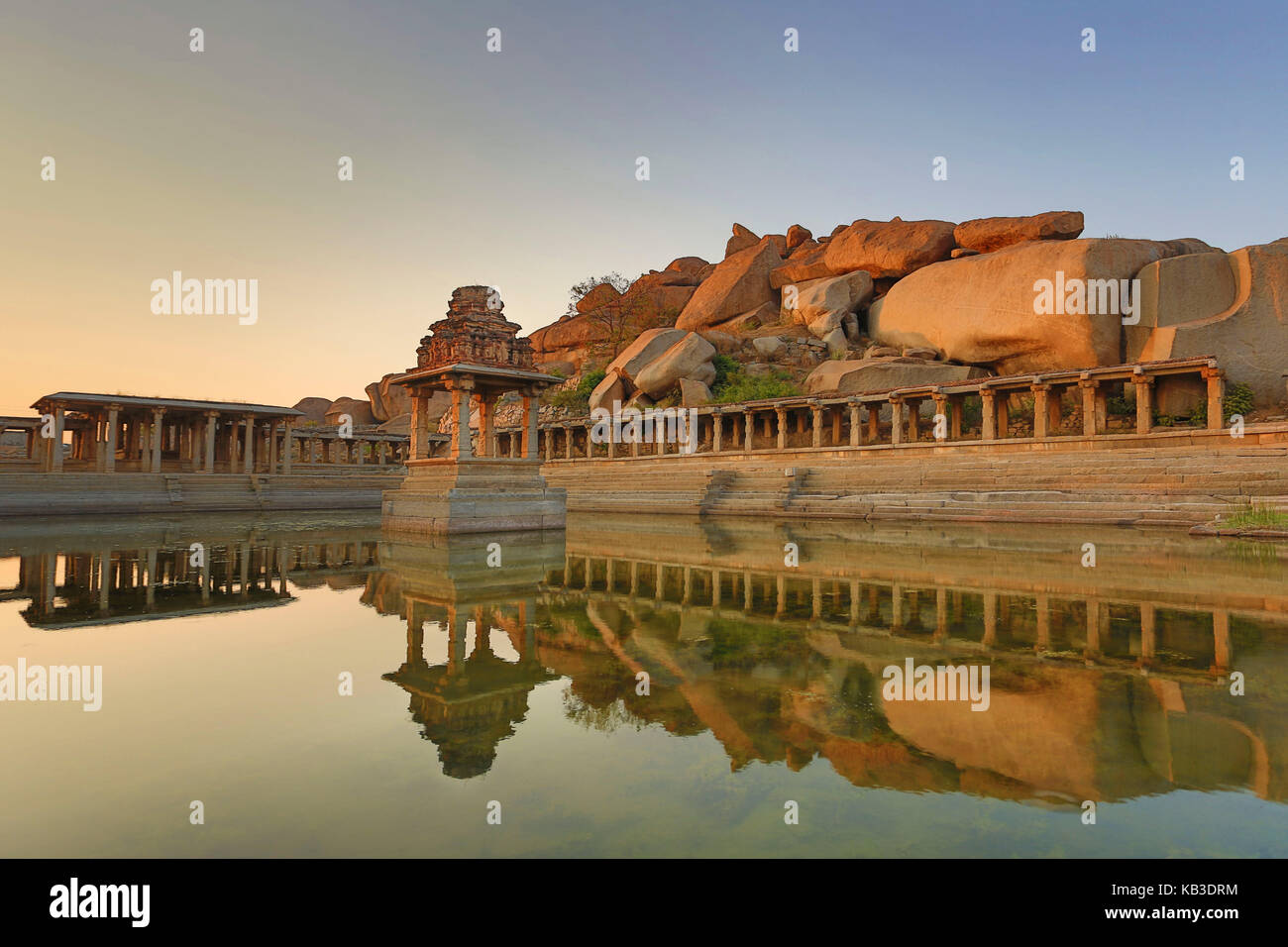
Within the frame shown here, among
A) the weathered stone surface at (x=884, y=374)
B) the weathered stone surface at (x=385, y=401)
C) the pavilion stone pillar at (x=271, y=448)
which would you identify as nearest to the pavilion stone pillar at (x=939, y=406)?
the weathered stone surface at (x=884, y=374)

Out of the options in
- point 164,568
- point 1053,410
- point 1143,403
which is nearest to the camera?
point 164,568

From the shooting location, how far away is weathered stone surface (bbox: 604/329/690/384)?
39.2 m

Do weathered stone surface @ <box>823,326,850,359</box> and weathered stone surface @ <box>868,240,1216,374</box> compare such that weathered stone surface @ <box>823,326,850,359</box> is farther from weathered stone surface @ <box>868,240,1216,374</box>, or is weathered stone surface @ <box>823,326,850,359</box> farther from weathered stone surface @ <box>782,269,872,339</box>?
weathered stone surface @ <box>868,240,1216,374</box>

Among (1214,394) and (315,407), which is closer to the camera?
(1214,394)

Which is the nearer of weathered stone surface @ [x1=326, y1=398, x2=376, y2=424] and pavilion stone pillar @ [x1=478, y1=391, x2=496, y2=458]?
pavilion stone pillar @ [x1=478, y1=391, x2=496, y2=458]

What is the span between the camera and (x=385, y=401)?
2500 inches

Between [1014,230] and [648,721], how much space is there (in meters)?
39.2

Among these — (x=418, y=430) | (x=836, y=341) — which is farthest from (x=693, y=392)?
(x=418, y=430)

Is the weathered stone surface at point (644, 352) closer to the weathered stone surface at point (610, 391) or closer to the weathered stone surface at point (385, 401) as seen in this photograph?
the weathered stone surface at point (610, 391)

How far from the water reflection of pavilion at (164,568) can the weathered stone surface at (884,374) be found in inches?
837

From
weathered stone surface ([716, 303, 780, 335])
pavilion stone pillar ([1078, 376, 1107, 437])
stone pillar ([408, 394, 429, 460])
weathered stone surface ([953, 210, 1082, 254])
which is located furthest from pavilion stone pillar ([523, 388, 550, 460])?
weathered stone surface ([953, 210, 1082, 254])

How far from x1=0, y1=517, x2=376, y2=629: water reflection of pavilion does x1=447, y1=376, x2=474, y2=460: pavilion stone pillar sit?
298 centimetres

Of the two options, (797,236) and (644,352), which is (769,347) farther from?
(797,236)
